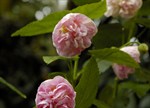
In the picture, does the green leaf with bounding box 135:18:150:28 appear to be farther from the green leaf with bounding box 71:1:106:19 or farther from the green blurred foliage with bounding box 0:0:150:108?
the green leaf with bounding box 71:1:106:19

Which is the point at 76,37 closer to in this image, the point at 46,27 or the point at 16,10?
the point at 46,27

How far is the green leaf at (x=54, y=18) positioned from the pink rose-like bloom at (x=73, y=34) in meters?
0.02

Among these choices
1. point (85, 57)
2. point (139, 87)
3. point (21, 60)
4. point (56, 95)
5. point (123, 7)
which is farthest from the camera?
point (21, 60)

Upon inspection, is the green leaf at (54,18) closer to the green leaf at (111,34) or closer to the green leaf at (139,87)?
the green leaf at (111,34)

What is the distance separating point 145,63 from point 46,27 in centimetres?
56

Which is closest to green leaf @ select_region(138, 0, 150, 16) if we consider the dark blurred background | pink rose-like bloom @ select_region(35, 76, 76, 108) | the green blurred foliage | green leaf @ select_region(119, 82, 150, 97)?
the green blurred foliage

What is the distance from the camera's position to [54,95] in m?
0.46

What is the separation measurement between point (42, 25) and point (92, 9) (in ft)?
0.22

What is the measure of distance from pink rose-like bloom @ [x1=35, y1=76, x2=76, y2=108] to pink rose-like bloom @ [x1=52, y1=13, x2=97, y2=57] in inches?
1.7

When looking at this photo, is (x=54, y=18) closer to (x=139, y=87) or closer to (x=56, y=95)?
(x=56, y=95)

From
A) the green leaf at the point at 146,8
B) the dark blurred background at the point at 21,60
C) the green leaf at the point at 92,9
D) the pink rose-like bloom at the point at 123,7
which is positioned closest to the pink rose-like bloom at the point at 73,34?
the green leaf at the point at 92,9

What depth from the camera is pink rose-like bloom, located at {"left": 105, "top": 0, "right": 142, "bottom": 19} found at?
1.96 feet

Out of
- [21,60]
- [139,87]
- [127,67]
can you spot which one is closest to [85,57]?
[139,87]

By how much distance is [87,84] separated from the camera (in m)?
0.50
